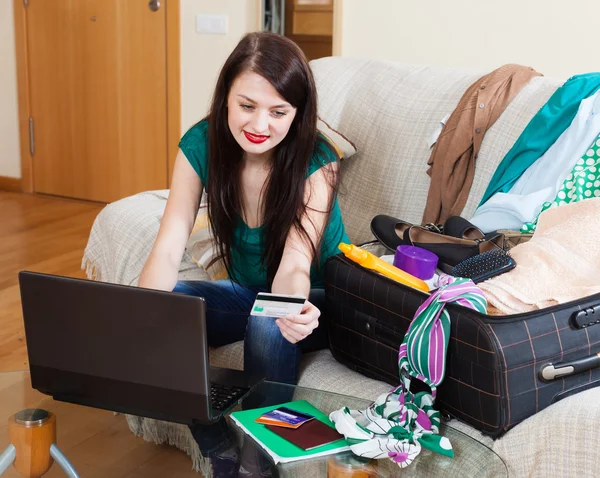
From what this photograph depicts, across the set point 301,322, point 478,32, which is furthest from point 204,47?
point 301,322

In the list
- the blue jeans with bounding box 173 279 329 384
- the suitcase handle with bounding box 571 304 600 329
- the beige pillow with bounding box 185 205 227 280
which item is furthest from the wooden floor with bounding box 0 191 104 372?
the suitcase handle with bounding box 571 304 600 329

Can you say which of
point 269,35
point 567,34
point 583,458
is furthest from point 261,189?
point 567,34

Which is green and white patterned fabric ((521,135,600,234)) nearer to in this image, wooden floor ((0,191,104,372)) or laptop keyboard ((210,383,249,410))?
laptop keyboard ((210,383,249,410))

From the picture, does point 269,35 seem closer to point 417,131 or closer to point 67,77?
point 417,131

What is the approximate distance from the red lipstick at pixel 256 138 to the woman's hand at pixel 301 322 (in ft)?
1.15

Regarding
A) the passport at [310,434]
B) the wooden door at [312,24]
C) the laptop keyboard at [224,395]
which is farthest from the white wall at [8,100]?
the passport at [310,434]

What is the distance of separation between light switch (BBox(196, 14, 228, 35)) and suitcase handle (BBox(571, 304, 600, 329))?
2.74m

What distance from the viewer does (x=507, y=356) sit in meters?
1.25

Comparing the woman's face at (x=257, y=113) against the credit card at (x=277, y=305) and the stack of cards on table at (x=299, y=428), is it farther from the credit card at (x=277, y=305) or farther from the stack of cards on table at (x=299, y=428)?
the stack of cards on table at (x=299, y=428)

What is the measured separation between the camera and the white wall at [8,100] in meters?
4.25

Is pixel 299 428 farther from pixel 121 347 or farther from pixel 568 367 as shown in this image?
pixel 568 367

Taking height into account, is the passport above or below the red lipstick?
below

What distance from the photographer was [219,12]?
374cm

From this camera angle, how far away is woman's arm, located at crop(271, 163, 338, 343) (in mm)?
1512
